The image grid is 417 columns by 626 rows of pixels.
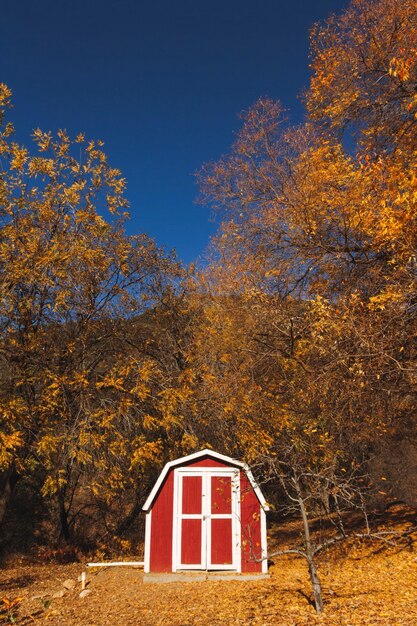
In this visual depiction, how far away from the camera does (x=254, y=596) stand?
9742 mm

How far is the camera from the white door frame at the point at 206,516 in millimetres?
11969

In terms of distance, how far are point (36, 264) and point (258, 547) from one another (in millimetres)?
8808

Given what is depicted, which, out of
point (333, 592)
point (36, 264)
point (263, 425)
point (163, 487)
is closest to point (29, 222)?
point (36, 264)

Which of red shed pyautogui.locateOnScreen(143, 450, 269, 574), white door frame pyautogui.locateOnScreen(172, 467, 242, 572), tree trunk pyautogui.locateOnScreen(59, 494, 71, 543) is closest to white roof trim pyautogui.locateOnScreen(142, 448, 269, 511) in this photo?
red shed pyautogui.locateOnScreen(143, 450, 269, 574)

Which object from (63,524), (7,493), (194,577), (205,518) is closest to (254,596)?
(194,577)

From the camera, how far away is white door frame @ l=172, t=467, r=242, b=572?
471 inches

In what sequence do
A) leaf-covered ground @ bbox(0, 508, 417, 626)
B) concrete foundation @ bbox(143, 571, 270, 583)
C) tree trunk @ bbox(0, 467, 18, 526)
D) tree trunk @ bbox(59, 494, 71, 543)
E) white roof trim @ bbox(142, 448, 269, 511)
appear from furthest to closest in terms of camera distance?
1. tree trunk @ bbox(59, 494, 71, 543)
2. tree trunk @ bbox(0, 467, 18, 526)
3. white roof trim @ bbox(142, 448, 269, 511)
4. concrete foundation @ bbox(143, 571, 270, 583)
5. leaf-covered ground @ bbox(0, 508, 417, 626)

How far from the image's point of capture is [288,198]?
41.8ft

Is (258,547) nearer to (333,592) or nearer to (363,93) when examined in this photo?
(333,592)

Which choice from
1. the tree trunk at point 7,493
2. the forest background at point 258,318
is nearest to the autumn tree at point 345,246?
the forest background at point 258,318

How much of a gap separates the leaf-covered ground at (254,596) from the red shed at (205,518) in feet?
2.18

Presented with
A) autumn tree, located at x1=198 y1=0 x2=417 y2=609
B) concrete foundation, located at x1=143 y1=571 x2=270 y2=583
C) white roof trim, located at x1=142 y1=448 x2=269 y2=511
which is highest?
autumn tree, located at x1=198 y1=0 x2=417 y2=609

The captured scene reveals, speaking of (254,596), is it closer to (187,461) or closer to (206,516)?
(206,516)

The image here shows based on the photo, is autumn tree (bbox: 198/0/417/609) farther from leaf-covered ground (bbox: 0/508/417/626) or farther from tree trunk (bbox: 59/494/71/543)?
tree trunk (bbox: 59/494/71/543)
